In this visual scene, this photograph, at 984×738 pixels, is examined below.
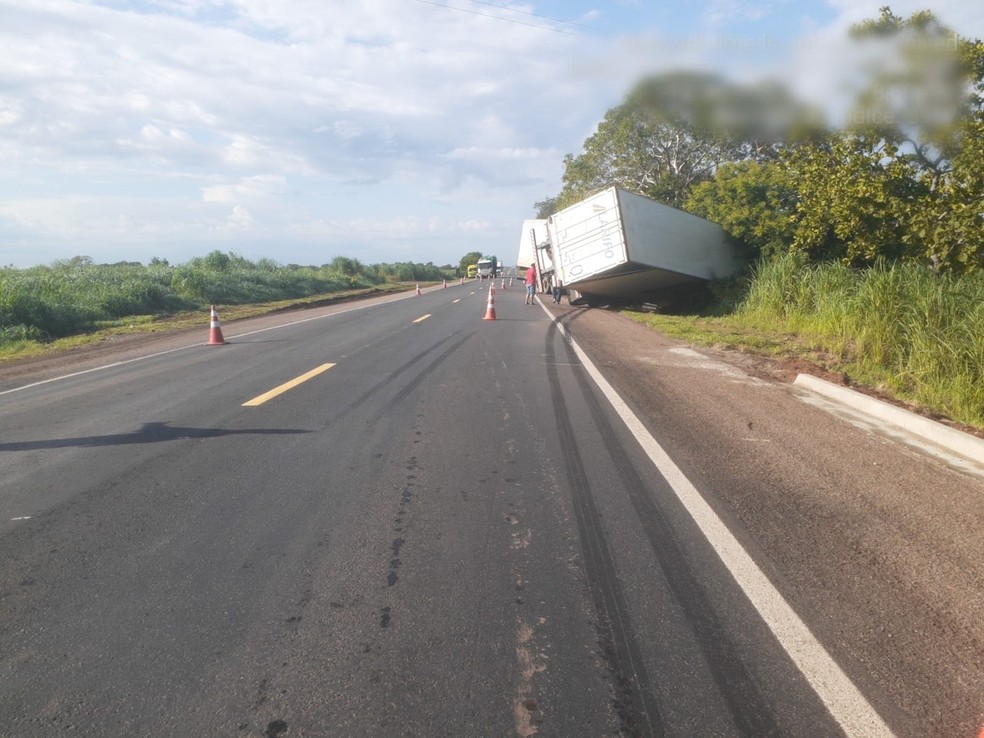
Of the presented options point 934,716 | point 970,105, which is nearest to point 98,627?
point 934,716

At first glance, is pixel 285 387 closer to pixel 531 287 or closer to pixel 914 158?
pixel 914 158

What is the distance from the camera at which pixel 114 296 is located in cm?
2275

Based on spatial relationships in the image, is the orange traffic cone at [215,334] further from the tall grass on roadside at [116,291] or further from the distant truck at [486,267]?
the distant truck at [486,267]

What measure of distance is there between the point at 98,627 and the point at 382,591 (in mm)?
1289

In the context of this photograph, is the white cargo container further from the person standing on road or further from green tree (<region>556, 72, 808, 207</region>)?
the person standing on road

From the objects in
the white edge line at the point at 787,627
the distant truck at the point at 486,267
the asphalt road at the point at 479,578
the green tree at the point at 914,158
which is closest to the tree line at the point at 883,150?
the green tree at the point at 914,158

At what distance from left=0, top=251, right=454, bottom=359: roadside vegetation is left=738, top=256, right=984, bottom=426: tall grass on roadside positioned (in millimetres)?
15994

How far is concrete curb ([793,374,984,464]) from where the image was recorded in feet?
20.1

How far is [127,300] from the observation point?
23.2 meters

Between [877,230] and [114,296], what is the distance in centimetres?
2244

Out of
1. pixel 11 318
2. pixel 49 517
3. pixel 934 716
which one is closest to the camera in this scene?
pixel 934 716

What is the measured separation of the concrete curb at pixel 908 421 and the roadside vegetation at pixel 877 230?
79 cm

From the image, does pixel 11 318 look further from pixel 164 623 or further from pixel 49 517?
pixel 164 623

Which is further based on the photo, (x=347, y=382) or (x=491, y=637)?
(x=347, y=382)
